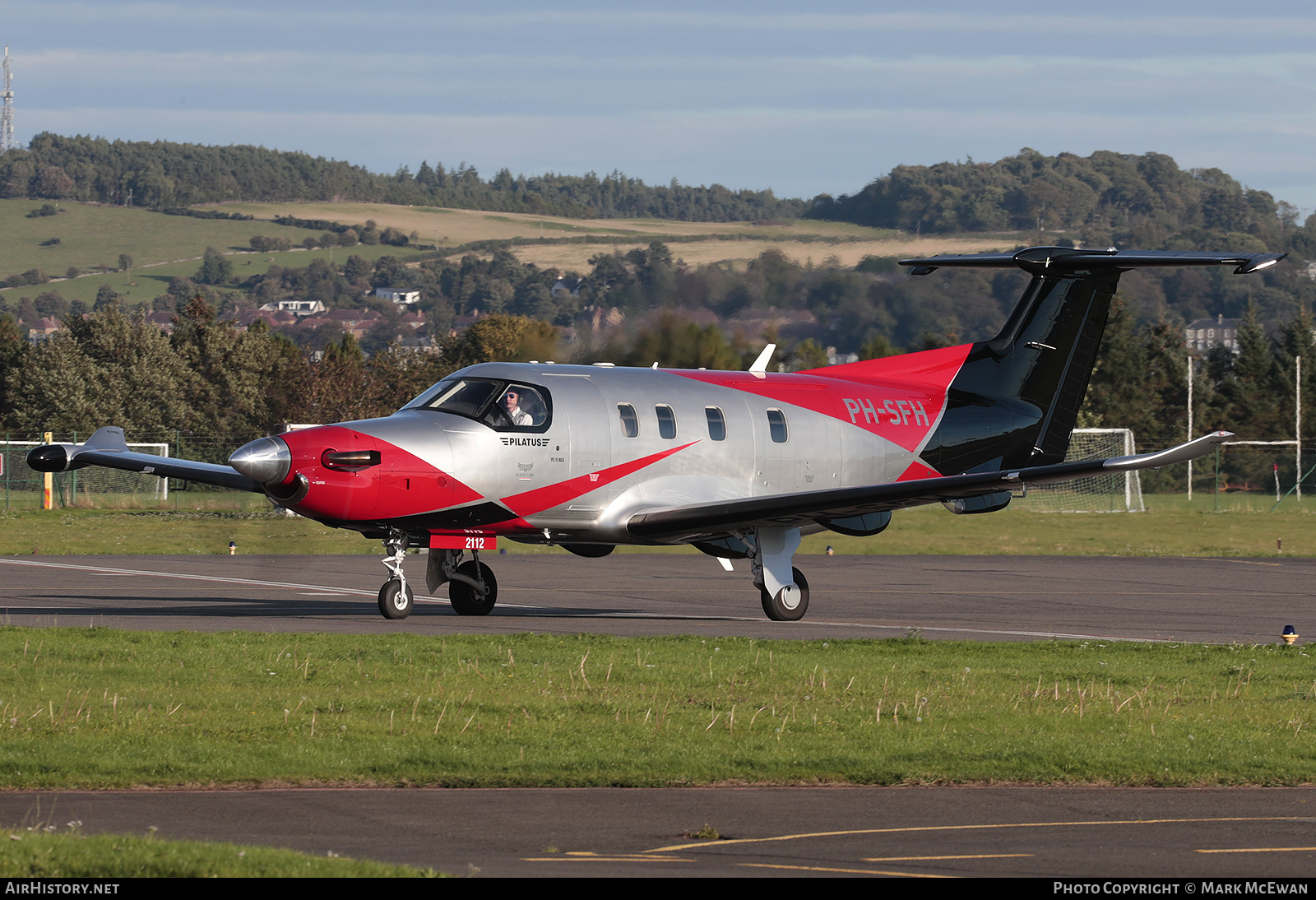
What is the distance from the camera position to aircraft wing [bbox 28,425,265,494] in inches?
985

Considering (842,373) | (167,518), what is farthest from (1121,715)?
(167,518)

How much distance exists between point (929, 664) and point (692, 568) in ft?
58.3

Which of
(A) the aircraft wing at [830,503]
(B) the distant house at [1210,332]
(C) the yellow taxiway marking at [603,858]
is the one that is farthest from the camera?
(B) the distant house at [1210,332]

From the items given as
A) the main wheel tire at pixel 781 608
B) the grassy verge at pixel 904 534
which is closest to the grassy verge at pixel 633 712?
the main wheel tire at pixel 781 608

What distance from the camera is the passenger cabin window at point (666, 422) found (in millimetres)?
24609

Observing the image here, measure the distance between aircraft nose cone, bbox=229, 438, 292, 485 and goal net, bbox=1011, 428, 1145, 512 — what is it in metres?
43.5

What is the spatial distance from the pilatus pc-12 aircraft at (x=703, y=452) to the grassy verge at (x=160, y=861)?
1259 centimetres

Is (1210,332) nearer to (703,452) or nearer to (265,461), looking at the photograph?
(703,452)

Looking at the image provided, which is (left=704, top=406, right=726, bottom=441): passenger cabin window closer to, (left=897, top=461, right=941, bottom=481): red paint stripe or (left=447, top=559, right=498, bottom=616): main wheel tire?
(left=897, top=461, right=941, bottom=481): red paint stripe

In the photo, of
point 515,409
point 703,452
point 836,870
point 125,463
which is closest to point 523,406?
point 515,409

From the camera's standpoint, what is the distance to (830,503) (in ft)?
75.2

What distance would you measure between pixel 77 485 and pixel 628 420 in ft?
139

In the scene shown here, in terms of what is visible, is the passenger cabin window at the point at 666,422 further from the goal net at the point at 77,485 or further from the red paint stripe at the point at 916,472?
the goal net at the point at 77,485
